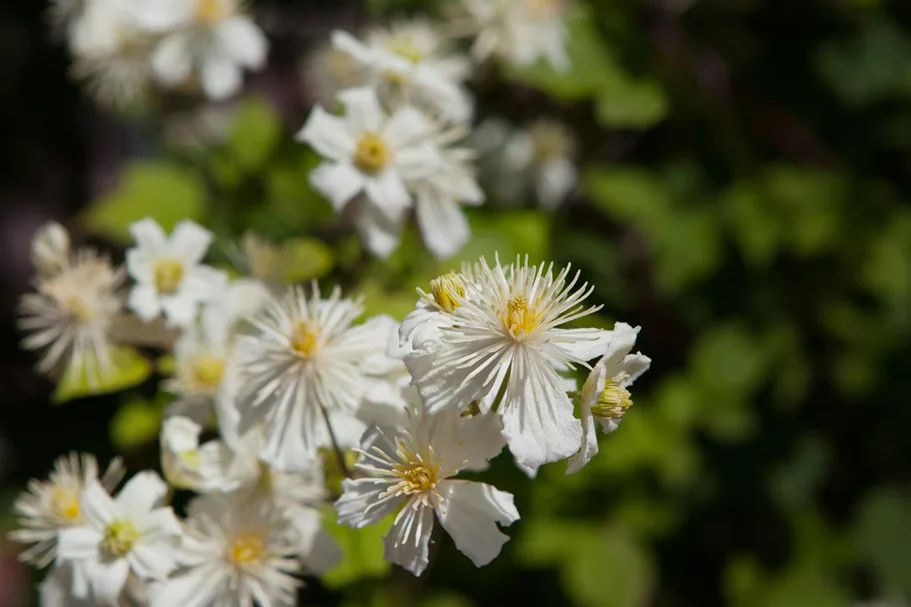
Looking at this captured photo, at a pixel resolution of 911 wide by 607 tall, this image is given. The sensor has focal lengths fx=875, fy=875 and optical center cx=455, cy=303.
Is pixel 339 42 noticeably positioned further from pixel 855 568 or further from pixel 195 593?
pixel 855 568

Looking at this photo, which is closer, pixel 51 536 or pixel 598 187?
pixel 51 536

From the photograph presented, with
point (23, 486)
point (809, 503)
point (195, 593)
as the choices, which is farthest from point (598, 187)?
point (23, 486)

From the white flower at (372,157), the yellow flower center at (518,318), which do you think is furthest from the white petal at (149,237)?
the yellow flower center at (518,318)


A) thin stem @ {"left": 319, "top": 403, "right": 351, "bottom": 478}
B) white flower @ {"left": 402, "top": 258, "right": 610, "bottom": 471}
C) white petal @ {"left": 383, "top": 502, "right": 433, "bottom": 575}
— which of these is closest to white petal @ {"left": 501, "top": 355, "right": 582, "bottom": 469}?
white flower @ {"left": 402, "top": 258, "right": 610, "bottom": 471}

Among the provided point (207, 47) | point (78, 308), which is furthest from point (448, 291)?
point (207, 47)

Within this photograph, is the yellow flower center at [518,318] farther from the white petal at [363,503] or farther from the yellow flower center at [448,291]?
the white petal at [363,503]

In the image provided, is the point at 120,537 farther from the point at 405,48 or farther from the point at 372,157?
the point at 405,48
